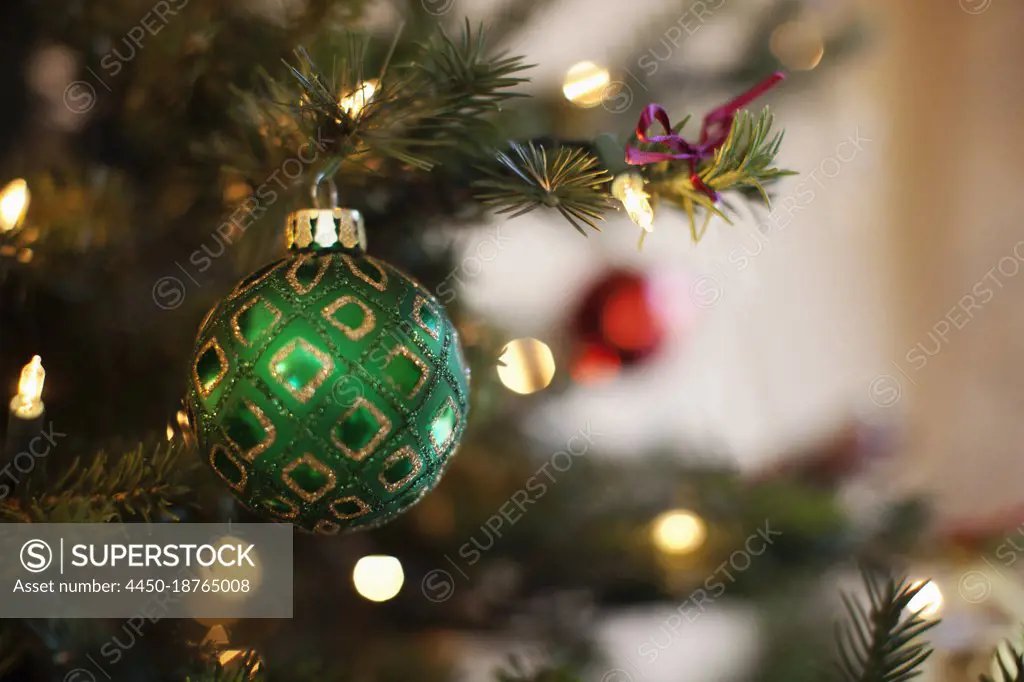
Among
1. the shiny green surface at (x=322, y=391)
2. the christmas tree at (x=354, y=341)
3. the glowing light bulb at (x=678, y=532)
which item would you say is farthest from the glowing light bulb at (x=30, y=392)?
the glowing light bulb at (x=678, y=532)

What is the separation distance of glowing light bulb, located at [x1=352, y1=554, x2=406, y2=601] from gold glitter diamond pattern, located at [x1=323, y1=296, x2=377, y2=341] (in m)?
0.34

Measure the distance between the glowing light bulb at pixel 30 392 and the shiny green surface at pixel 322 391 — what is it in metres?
0.11

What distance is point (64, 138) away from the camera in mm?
668

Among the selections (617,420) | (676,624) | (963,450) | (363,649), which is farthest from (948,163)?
(363,649)

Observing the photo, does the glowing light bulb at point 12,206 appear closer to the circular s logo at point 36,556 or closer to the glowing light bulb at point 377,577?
the circular s logo at point 36,556

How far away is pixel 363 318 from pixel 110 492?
0.19 meters

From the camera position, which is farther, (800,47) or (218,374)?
(800,47)

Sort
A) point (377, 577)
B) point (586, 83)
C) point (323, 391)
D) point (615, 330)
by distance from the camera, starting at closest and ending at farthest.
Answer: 1. point (323, 391)
2. point (586, 83)
3. point (377, 577)
4. point (615, 330)

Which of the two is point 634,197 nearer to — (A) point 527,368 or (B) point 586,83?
(B) point 586,83

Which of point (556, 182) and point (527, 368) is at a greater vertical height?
point (527, 368)

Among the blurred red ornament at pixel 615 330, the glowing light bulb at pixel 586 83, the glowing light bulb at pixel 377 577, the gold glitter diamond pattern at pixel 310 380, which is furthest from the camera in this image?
the blurred red ornament at pixel 615 330

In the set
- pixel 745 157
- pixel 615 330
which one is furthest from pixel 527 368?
pixel 745 157

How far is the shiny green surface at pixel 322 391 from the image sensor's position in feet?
1.24

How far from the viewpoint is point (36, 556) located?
1.50 ft
